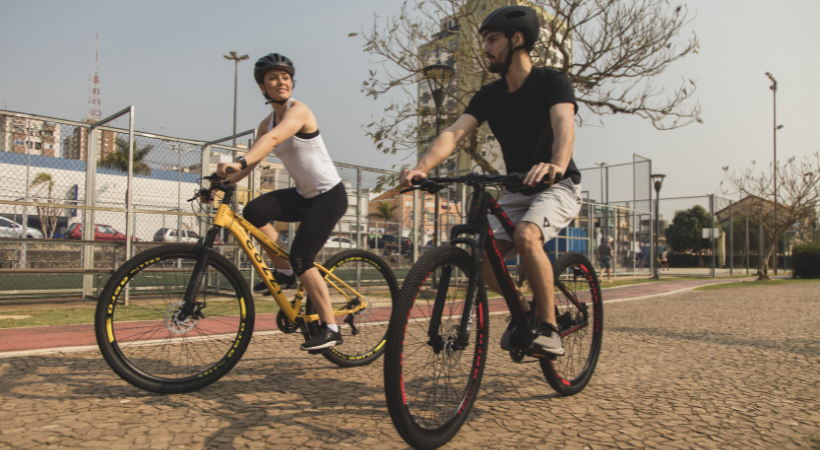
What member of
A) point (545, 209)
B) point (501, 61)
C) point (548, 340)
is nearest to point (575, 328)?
point (548, 340)

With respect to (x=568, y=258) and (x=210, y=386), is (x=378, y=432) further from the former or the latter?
(x=568, y=258)

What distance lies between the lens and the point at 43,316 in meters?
6.77

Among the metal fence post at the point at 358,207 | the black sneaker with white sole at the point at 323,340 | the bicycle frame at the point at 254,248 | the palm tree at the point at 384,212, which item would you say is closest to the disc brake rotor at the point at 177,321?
the bicycle frame at the point at 254,248

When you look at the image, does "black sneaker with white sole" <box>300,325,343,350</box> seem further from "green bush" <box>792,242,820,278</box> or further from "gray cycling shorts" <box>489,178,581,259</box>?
"green bush" <box>792,242,820,278</box>

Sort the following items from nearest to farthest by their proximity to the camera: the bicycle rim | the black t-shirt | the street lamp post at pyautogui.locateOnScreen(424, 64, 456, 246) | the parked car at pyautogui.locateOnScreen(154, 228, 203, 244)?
the black t-shirt
the bicycle rim
the parked car at pyautogui.locateOnScreen(154, 228, 203, 244)
the street lamp post at pyautogui.locateOnScreen(424, 64, 456, 246)

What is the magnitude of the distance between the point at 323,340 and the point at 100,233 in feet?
24.0

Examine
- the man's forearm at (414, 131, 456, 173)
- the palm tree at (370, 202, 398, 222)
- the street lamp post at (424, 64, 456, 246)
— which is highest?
the street lamp post at (424, 64, 456, 246)

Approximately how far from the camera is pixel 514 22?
284 cm

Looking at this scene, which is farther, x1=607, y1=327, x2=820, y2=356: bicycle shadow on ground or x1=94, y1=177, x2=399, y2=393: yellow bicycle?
x1=607, y1=327, x2=820, y2=356: bicycle shadow on ground

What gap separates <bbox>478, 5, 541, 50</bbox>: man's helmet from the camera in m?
2.85

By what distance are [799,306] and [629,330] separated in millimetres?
5277

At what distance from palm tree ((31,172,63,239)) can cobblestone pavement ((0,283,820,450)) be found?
5049 millimetres

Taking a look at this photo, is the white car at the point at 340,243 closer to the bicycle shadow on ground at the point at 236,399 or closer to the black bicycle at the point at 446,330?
the bicycle shadow on ground at the point at 236,399

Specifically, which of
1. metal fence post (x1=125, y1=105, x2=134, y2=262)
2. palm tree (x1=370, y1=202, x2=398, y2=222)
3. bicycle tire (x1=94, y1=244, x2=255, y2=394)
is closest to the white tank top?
bicycle tire (x1=94, y1=244, x2=255, y2=394)
